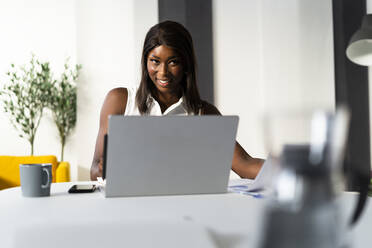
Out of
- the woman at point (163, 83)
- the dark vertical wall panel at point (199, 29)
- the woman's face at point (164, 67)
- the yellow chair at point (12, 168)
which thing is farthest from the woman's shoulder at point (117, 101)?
the dark vertical wall panel at point (199, 29)

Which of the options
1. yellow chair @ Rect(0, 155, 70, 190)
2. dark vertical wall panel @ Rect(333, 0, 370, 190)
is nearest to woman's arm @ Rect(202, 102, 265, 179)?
yellow chair @ Rect(0, 155, 70, 190)

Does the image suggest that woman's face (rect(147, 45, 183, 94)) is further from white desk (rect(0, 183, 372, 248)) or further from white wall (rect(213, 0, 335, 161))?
white wall (rect(213, 0, 335, 161))

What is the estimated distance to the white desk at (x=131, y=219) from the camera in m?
0.56

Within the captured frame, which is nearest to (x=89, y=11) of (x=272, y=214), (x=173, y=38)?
(x=173, y=38)

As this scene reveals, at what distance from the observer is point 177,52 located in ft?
6.86

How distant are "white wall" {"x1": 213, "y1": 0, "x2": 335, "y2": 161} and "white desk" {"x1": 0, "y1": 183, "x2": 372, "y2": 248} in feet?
8.72

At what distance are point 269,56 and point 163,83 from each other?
6.39 ft

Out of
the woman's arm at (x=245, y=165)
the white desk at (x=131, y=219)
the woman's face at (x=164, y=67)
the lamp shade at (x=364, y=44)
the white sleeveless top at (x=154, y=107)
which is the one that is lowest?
the woman's arm at (x=245, y=165)

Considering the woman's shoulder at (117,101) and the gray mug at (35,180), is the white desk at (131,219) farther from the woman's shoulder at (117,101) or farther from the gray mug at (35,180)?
the woman's shoulder at (117,101)

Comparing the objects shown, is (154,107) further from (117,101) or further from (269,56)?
(269,56)

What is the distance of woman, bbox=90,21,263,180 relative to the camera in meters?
2.08

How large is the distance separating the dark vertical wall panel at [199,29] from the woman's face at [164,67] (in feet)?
5.05

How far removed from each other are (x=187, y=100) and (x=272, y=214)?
1968 millimetres

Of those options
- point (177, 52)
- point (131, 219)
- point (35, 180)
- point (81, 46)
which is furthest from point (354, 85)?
point (131, 219)
